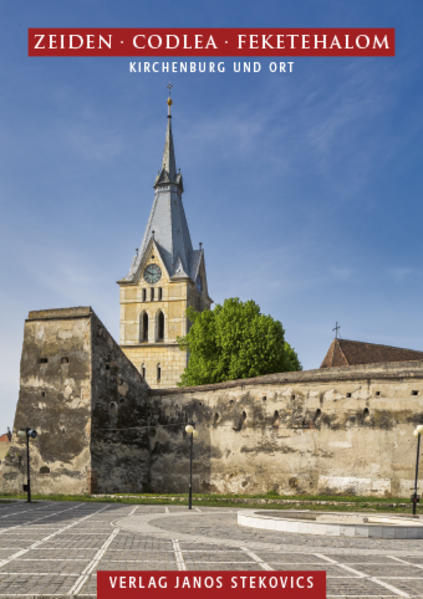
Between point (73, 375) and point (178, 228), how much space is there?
56918mm

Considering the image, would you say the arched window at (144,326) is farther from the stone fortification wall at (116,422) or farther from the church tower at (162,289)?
the stone fortification wall at (116,422)

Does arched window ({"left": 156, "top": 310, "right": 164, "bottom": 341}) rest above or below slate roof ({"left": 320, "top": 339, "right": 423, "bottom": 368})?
above

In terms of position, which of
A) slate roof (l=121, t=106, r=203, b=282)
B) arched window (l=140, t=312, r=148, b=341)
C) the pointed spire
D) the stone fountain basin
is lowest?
the stone fountain basin

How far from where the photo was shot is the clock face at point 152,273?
277 feet

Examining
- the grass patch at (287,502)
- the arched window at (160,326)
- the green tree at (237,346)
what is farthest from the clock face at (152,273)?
the grass patch at (287,502)

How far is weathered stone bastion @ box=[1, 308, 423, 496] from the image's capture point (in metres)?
27.0

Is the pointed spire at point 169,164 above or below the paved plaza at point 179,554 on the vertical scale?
above

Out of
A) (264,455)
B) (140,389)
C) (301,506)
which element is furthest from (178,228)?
(301,506)

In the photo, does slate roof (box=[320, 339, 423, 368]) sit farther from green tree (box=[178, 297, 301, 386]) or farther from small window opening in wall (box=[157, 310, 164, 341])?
small window opening in wall (box=[157, 310, 164, 341])

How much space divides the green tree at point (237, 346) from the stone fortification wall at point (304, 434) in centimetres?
1558

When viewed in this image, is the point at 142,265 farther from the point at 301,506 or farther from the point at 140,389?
the point at 301,506

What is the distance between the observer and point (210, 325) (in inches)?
2093

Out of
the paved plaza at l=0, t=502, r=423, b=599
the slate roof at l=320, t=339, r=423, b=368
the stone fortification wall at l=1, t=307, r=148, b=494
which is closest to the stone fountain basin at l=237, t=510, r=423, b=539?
the paved plaza at l=0, t=502, r=423, b=599

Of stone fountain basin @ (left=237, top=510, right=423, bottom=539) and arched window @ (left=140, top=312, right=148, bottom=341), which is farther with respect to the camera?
arched window @ (left=140, top=312, right=148, bottom=341)
